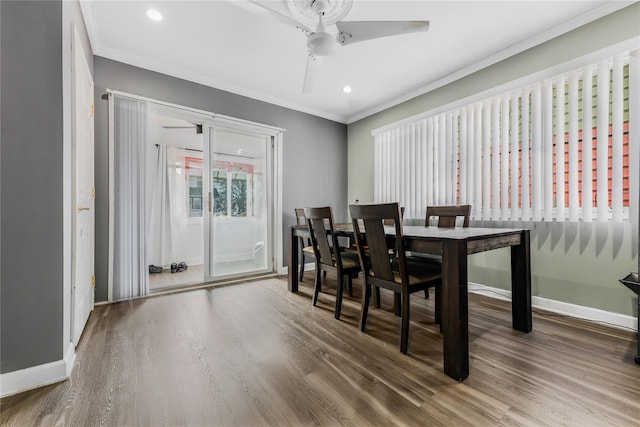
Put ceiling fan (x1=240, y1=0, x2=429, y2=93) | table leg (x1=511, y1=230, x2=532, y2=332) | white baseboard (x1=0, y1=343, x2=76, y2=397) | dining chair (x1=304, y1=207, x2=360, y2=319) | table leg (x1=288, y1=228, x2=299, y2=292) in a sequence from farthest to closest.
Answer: table leg (x1=288, y1=228, x2=299, y2=292)
dining chair (x1=304, y1=207, x2=360, y2=319)
table leg (x1=511, y1=230, x2=532, y2=332)
ceiling fan (x1=240, y1=0, x2=429, y2=93)
white baseboard (x1=0, y1=343, x2=76, y2=397)

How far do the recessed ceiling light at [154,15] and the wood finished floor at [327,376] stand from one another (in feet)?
8.42

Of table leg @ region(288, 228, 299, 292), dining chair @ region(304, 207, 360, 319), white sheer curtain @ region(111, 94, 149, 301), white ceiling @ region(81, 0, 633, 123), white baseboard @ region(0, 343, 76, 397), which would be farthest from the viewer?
table leg @ region(288, 228, 299, 292)

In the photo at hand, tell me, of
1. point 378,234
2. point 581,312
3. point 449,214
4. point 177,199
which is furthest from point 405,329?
point 177,199

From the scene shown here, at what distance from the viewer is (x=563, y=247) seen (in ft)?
7.63

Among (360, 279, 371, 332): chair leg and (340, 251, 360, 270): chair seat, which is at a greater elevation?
(340, 251, 360, 270): chair seat

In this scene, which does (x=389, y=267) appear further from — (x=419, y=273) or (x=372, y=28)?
(x=372, y=28)

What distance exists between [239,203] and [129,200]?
1303 mm

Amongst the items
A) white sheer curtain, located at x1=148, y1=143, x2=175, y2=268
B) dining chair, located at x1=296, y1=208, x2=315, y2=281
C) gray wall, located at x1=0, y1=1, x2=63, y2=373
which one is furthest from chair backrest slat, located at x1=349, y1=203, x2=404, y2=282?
white sheer curtain, located at x1=148, y1=143, x2=175, y2=268

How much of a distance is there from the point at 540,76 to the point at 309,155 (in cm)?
289

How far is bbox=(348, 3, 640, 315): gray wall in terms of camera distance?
203 centimetres

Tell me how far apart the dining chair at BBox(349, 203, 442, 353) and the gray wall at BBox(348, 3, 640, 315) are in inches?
48.3

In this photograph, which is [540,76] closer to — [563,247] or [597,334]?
[563,247]

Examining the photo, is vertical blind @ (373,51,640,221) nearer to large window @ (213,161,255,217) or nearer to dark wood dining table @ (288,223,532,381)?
dark wood dining table @ (288,223,532,381)

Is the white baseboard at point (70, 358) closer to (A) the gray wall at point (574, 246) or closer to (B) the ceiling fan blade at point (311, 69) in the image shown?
(B) the ceiling fan blade at point (311, 69)
